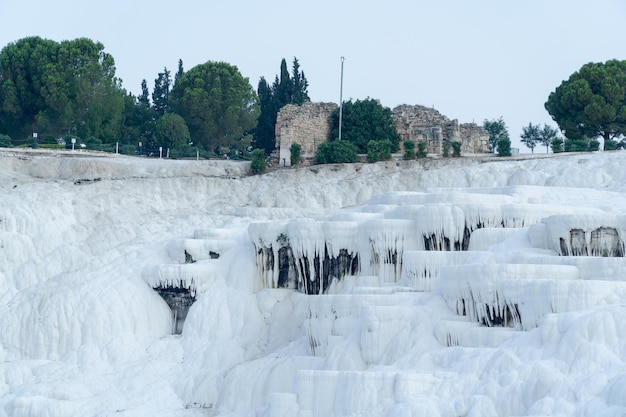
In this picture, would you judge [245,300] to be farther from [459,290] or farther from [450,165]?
[450,165]

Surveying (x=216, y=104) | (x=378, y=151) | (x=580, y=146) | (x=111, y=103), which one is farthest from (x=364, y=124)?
(x=111, y=103)

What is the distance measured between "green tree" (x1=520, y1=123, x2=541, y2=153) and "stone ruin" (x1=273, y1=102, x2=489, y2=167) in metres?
9.13

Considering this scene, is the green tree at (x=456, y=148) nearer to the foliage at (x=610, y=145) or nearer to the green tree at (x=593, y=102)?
the foliage at (x=610, y=145)

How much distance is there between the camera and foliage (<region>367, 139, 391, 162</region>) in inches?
2237

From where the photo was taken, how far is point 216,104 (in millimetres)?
71000

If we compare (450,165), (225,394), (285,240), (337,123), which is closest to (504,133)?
(337,123)

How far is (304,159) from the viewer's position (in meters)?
58.1

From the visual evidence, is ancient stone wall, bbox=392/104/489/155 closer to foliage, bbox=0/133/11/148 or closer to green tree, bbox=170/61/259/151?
green tree, bbox=170/61/259/151

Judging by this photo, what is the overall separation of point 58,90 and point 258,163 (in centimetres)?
1370

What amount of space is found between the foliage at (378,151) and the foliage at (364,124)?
9.03 ft

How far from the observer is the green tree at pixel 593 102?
6075cm

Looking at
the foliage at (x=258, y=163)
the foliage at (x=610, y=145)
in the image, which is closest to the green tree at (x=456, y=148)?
the foliage at (x=610, y=145)

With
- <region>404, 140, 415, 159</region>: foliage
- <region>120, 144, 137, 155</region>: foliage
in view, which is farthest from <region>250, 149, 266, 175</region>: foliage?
<region>120, 144, 137, 155</region>: foliage

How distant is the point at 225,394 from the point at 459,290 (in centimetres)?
739
